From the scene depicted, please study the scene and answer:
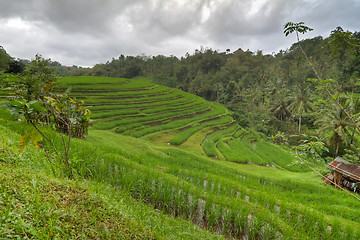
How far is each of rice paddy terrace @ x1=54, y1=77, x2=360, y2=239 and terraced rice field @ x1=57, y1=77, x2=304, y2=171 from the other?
0.12m

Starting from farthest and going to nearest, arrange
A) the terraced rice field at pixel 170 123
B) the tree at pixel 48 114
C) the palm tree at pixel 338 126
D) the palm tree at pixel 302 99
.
Result: 1. the palm tree at pixel 302 99
2. the palm tree at pixel 338 126
3. the terraced rice field at pixel 170 123
4. the tree at pixel 48 114

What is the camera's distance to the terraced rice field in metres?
16.5

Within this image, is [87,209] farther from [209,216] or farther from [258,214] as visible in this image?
[258,214]

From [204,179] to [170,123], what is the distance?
15.2 metres

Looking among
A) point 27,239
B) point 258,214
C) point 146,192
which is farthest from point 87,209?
point 258,214

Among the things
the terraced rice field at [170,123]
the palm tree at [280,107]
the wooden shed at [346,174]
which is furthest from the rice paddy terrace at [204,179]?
the palm tree at [280,107]

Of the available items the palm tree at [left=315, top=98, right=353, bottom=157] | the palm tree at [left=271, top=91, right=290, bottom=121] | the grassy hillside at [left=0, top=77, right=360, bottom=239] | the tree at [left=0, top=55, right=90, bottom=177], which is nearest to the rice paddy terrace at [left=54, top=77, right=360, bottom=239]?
the grassy hillside at [left=0, top=77, right=360, bottom=239]

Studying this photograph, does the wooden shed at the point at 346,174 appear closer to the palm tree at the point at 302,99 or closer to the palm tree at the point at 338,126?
the palm tree at the point at 338,126

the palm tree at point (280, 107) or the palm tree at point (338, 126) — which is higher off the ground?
the palm tree at point (280, 107)

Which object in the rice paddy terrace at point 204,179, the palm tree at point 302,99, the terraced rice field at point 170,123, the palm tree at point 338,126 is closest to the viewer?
the rice paddy terrace at point 204,179

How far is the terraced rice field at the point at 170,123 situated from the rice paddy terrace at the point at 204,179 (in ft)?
0.40

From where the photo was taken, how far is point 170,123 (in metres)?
20.3

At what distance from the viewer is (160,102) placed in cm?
2659

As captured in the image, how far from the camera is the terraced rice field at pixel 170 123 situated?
54.2ft
